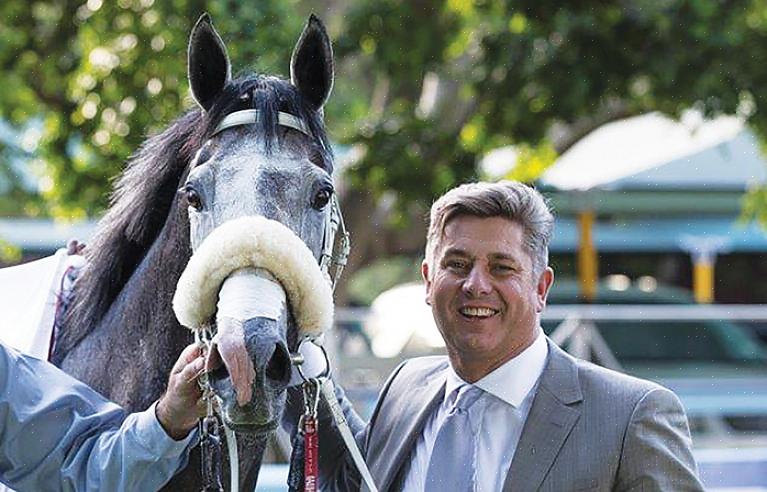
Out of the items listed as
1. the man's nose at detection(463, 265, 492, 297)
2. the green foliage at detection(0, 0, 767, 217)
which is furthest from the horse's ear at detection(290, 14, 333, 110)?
the green foliage at detection(0, 0, 767, 217)

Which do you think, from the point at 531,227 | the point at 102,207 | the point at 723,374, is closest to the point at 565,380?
the point at 531,227

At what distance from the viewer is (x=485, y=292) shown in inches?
98.6

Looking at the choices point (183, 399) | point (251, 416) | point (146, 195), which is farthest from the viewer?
point (146, 195)

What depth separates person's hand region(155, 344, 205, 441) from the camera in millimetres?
2234

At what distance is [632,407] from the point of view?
2393mm

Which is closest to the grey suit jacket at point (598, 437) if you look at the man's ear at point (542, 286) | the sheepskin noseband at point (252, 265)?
the man's ear at point (542, 286)

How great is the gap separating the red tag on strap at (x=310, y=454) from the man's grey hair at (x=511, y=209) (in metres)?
0.51

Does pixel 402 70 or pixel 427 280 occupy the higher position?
pixel 402 70

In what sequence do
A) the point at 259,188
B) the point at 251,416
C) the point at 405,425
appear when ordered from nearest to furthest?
the point at 251,416 < the point at 259,188 < the point at 405,425

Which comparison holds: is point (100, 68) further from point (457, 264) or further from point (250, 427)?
point (250, 427)

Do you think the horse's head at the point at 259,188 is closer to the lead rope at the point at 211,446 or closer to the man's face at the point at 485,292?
the lead rope at the point at 211,446

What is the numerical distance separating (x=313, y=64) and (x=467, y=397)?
0.86 m

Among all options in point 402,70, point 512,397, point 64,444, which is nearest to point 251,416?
point 64,444

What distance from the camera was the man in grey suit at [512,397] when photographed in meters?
2.37
